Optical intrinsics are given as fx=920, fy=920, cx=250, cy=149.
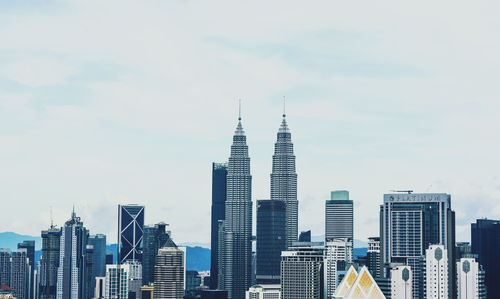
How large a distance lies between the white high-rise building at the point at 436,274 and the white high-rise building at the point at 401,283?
190 inches

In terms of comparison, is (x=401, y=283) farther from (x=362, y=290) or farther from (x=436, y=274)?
(x=362, y=290)

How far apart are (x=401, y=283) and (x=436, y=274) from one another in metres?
7.74

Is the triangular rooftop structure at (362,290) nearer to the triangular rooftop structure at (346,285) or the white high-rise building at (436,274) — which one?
the triangular rooftop structure at (346,285)

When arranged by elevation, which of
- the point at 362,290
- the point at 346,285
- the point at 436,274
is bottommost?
the point at 362,290

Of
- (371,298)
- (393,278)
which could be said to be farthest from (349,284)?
(393,278)

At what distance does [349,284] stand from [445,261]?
1763 inches

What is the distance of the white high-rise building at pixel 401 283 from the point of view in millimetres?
189000

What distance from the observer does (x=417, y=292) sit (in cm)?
19750

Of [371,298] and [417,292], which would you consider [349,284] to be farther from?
[417,292]

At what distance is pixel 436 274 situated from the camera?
187250mm

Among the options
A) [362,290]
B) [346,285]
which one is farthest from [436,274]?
[362,290]

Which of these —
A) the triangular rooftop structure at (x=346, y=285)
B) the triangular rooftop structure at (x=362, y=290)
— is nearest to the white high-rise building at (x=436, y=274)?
the triangular rooftop structure at (x=346, y=285)

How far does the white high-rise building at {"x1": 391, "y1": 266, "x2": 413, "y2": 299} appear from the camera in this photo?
189 meters

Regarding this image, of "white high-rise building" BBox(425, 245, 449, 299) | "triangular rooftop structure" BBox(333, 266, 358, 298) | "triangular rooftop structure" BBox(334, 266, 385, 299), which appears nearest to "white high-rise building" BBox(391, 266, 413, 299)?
"white high-rise building" BBox(425, 245, 449, 299)
